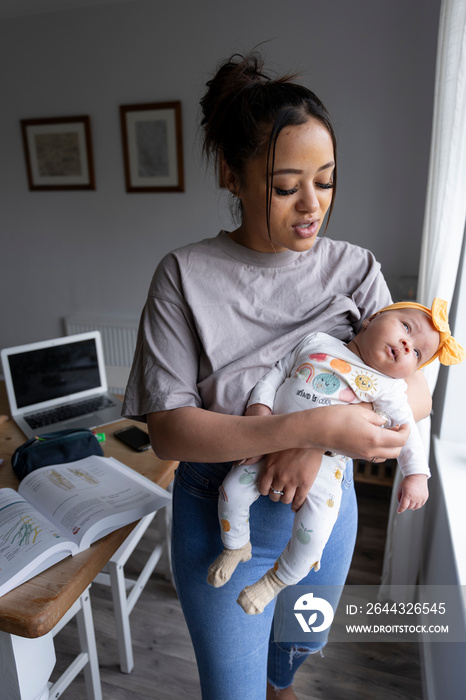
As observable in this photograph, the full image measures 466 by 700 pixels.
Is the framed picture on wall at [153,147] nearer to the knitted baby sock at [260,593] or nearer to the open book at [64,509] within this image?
the open book at [64,509]

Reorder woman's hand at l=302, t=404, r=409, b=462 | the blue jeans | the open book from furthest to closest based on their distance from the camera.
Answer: the open book
the blue jeans
woman's hand at l=302, t=404, r=409, b=462

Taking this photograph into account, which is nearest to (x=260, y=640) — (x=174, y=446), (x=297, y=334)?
(x=174, y=446)

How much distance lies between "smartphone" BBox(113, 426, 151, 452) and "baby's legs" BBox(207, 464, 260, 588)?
771mm

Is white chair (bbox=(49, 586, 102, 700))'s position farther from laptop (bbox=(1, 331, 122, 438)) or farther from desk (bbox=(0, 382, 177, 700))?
laptop (bbox=(1, 331, 122, 438))

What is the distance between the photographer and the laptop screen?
187 centimetres

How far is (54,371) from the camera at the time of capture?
1941mm

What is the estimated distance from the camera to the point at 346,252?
97cm

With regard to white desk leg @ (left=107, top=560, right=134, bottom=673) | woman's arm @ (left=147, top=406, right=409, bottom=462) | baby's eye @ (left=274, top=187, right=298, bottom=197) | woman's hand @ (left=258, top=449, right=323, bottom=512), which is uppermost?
baby's eye @ (left=274, top=187, right=298, bottom=197)

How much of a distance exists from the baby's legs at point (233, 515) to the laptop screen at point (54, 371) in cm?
130

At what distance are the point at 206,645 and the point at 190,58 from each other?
3152 mm

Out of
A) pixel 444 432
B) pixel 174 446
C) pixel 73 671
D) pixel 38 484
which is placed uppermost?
pixel 174 446

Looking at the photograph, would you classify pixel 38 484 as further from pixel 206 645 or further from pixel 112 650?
pixel 112 650

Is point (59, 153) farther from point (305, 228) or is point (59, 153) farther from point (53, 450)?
point (305, 228)

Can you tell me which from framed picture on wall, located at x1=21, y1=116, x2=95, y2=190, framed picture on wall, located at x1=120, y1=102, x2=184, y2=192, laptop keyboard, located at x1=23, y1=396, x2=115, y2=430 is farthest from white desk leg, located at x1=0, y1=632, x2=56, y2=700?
framed picture on wall, located at x1=21, y1=116, x2=95, y2=190
